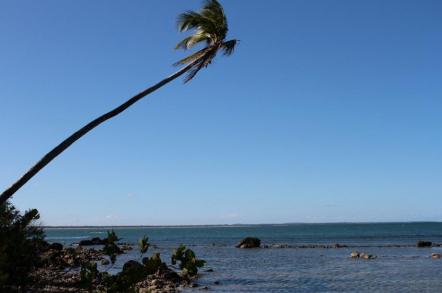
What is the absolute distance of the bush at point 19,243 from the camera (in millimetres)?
10555

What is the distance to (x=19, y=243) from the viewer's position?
1072 cm

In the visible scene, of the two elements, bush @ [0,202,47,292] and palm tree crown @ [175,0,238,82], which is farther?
palm tree crown @ [175,0,238,82]

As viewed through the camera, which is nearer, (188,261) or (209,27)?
(188,261)

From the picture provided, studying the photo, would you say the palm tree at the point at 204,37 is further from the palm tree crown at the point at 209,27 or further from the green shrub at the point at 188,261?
the green shrub at the point at 188,261

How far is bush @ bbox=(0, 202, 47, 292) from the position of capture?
10.6 m

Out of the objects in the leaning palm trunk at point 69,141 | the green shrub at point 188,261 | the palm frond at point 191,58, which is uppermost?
the palm frond at point 191,58

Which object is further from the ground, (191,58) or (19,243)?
(191,58)

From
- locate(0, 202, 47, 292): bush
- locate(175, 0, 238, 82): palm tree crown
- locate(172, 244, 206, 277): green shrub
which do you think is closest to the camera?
locate(172, 244, 206, 277): green shrub

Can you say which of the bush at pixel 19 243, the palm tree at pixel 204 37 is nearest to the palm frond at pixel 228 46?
the palm tree at pixel 204 37

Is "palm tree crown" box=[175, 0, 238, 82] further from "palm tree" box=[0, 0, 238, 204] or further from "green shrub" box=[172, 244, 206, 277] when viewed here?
"green shrub" box=[172, 244, 206, 277]

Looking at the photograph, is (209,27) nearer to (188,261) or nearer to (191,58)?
(191,58)

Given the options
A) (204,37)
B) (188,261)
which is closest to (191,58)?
(204,37)

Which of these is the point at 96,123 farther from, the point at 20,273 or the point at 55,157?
the point at 20,273

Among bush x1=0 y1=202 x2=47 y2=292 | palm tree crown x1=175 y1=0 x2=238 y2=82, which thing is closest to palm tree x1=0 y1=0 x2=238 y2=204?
palm tree crown x1=175 y1=0 x2=238 y2=82
